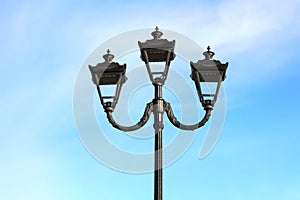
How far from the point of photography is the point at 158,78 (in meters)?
9.56

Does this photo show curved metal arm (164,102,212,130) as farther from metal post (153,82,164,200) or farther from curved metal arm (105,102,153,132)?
curved metal arm (105,102,153,132)

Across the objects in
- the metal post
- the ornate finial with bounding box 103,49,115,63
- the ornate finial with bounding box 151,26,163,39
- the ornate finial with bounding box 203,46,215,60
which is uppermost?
the ornate finial with bounding box 151,26,163,39

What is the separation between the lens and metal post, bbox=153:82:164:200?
9055 mm

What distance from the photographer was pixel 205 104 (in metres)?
9.70

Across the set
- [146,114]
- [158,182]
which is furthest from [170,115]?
[158,182]

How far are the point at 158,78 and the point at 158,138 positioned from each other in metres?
0.85

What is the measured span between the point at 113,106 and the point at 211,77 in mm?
1446

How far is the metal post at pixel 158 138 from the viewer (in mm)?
9055

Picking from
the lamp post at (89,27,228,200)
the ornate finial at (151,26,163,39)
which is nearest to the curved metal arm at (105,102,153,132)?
the lamp post at (89,27,228,200)

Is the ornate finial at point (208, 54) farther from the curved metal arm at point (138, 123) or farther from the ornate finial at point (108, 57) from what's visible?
the ornate finial at point (108, 57)

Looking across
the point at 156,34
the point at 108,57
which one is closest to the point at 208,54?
the point at 156,34

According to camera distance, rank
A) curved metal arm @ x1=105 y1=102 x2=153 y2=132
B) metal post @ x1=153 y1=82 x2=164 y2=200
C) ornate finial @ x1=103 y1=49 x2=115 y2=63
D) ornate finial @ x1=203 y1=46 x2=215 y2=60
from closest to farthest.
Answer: metal post @ x1=153 y1=82 x2=164 y2=200 < curved metal arm @ x1=105 y1=102 x2=153 y2=132 < ornate finial @ x1=103 y1=49 x2=115 y2=63 < ornate finial @ x1=203 y1=46 x2=215 y2=60

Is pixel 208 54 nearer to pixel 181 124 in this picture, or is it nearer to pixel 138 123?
pixel 181 124


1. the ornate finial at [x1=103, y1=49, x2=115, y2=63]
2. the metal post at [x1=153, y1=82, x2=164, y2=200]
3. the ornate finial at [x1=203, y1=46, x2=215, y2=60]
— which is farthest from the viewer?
the ornate finial at [x1=203, y1=46, x2=215, y2=60]
